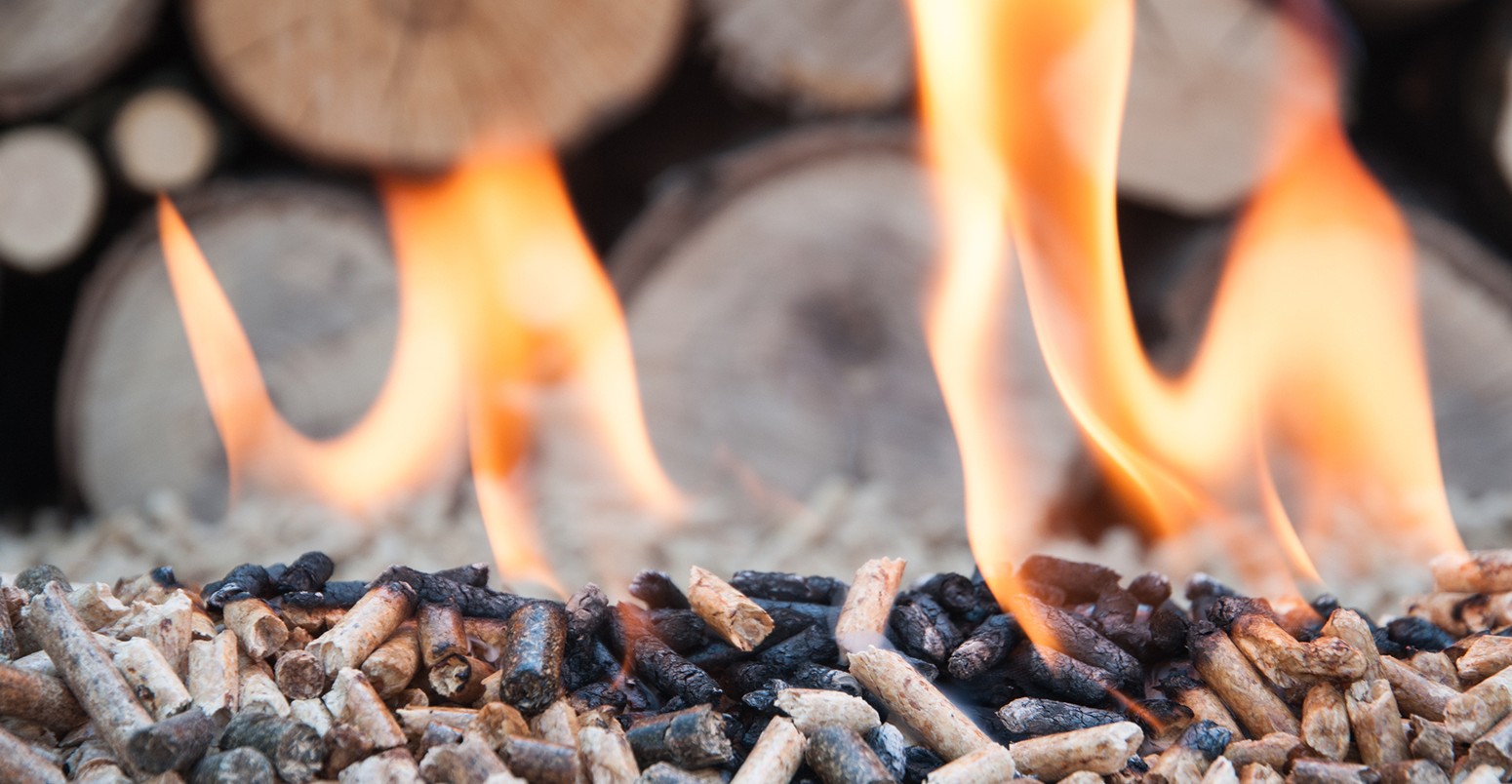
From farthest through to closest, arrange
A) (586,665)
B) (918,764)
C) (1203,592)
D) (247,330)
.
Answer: (247,330) < (1203,592) < (586,665) < (918,764)

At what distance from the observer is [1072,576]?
1.30 meters

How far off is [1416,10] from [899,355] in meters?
1.24

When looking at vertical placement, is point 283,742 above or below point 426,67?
below

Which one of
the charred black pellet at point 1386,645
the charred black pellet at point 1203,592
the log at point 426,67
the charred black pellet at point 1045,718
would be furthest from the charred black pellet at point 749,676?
the log at point 426,67

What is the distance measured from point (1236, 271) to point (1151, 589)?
42.0 inches

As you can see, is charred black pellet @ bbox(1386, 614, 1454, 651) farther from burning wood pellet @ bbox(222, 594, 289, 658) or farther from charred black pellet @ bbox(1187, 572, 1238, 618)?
burning wood pellet @ bbox(222, 594, 289, 658)

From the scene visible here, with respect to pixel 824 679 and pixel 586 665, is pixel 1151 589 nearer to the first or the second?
pixel 824 679

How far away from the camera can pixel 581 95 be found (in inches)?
81.7

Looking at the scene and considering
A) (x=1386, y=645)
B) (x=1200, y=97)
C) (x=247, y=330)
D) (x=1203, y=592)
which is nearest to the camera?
(x=1386, y=645)

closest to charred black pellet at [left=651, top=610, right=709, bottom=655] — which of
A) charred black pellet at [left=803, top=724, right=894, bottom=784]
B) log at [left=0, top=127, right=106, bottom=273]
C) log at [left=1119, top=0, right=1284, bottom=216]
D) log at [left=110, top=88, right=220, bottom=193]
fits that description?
charred black pellet at [left=803, top=724, right=894, bottom=784]

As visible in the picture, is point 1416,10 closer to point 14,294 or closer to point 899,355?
point 899,355

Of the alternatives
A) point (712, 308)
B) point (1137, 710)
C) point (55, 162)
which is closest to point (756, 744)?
point (1137, 710)

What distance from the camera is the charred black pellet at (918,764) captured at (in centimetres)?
98

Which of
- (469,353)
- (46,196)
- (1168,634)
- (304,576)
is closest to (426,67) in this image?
(469,353)
